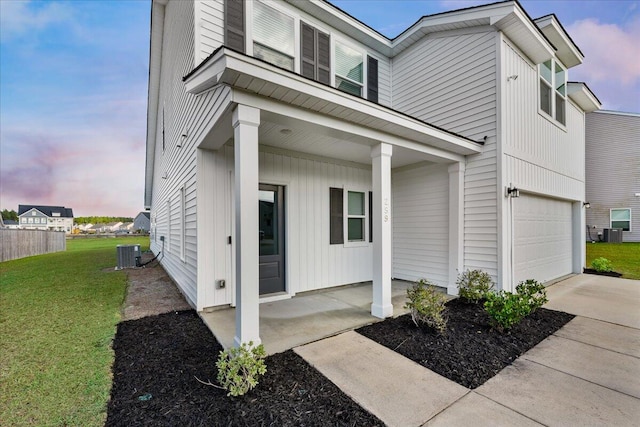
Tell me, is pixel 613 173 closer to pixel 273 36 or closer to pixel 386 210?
pixel 386 210

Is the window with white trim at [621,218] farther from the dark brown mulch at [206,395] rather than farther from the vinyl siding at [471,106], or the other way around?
the dark brown mulch at [206,395]

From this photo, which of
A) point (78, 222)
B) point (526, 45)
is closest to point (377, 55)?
point (526, 45)

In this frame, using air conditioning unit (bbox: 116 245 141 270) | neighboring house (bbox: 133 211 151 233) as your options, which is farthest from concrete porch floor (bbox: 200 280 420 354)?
neighboring house (bbox: 133 211 151 233)

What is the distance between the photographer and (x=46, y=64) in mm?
12609

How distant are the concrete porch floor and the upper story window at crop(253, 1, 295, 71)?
4511 millimetres

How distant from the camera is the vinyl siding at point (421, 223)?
6090 mm

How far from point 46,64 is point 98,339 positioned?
15.8 metres

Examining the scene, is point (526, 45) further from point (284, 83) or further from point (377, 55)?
point (284, 83)

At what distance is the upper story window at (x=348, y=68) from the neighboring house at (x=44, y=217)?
204 feet

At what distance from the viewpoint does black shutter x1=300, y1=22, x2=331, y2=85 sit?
5.69m

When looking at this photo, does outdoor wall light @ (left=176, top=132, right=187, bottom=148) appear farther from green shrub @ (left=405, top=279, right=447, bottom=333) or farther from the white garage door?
the white garage door

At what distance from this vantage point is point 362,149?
5367mm

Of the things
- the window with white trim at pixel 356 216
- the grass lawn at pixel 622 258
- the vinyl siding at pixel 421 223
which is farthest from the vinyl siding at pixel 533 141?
the window with white trim at pixel 356 216

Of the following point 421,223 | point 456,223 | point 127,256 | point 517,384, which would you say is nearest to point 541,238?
point 456,223
